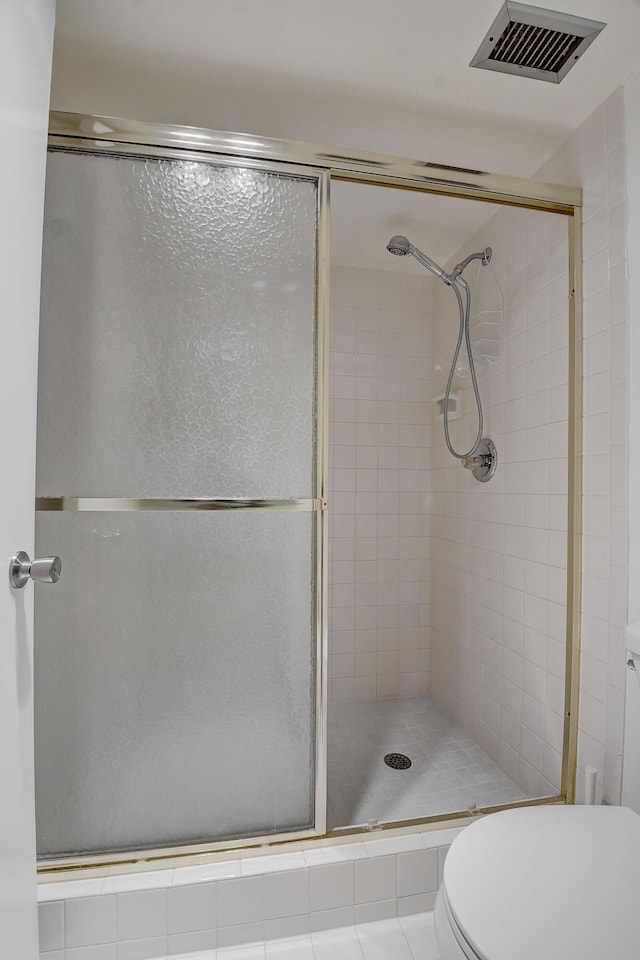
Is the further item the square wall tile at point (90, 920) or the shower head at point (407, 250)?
the shower head at point (407, 250)

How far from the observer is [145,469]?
1.25 m

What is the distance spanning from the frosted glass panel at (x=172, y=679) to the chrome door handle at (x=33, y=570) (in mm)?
340

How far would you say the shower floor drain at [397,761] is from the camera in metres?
1.78

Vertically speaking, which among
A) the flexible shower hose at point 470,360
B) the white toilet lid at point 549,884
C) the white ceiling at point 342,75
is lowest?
the white toilet lid at point 549,884

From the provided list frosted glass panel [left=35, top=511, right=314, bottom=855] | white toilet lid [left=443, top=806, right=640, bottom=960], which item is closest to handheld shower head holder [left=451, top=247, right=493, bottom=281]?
frosted glass panel [left=35, top=511, right=314, bottom=855]

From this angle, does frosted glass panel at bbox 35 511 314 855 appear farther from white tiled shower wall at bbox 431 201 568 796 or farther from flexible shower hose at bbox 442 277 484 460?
flexible shower hose at bbox 442 277 484 460

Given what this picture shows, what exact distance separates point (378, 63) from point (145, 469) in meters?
1.22

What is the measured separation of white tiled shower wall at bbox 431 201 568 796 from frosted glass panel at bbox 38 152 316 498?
83cm

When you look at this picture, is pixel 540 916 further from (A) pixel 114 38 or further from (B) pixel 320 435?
(A) pixel 114 38

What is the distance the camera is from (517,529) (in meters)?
1.84

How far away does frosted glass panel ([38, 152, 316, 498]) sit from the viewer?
1.23 meters

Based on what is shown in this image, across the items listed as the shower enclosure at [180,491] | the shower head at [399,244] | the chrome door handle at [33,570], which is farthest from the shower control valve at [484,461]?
the chrome door handle at [33,570]

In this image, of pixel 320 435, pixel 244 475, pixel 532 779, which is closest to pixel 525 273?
pixel 320 435

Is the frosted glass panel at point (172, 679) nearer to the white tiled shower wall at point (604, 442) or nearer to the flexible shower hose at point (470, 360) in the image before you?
the white tiled shower wall at point (604, 442)
